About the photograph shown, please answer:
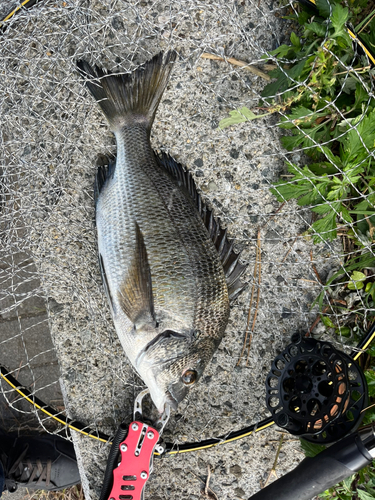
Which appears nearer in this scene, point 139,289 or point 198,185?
point 139,289

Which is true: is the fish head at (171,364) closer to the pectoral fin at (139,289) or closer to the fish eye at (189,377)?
the fish eye at (189,377)

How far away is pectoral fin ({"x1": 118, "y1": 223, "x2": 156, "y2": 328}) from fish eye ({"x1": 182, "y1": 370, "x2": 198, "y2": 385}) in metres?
0.31

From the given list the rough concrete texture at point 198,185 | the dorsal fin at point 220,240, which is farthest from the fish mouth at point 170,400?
the dorsal fin at point 220,240

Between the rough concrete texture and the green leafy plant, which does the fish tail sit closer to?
the rough concrete texture

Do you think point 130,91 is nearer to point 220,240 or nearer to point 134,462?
point 220,240

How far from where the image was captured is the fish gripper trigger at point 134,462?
2.12 m

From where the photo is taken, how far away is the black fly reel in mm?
1966

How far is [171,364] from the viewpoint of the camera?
6.23 ft

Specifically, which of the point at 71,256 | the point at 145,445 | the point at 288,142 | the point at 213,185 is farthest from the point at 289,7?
the point at 145,445

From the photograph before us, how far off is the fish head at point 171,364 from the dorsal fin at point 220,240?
1.17 ft

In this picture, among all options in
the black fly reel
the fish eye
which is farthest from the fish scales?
the black fly reel

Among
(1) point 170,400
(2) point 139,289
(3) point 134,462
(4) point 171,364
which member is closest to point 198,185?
(2) point 139,289

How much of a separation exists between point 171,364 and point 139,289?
1.31 feet

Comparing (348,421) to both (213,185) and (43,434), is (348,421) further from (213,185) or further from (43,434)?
(43,434)
